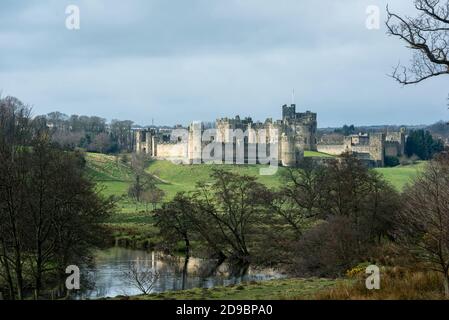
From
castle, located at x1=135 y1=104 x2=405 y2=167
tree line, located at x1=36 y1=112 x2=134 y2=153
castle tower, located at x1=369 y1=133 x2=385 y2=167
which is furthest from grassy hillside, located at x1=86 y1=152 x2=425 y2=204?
castle tower, located at x1=369 y1=133 x2=385 y2=167

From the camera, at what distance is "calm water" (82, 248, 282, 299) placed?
2695cm

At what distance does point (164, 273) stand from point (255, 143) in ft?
212

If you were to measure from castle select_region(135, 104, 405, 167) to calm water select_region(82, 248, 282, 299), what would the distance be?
44982 millimetres

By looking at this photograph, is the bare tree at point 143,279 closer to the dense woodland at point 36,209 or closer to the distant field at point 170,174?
the dense woodland at point 36,209

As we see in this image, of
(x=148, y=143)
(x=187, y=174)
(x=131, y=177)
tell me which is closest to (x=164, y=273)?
(x=131, y=177)

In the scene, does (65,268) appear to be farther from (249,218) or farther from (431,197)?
(249,218)

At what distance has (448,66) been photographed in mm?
12914

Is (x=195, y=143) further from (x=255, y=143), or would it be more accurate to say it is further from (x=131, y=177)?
(x=131, y=177)

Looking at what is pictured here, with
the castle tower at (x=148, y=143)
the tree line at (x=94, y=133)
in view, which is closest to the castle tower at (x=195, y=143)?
the castle tower at (x=148, y=143)

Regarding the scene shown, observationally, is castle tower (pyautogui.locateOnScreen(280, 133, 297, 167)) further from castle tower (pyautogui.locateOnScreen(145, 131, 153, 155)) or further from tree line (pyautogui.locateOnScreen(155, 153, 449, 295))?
tree line (pyautogui.locateOnScreen(155, 153, 449, 295))

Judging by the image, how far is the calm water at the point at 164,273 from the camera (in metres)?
27.0

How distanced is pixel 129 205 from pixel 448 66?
5567 cm

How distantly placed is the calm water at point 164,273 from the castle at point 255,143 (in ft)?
148

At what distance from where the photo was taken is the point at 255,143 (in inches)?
3750
